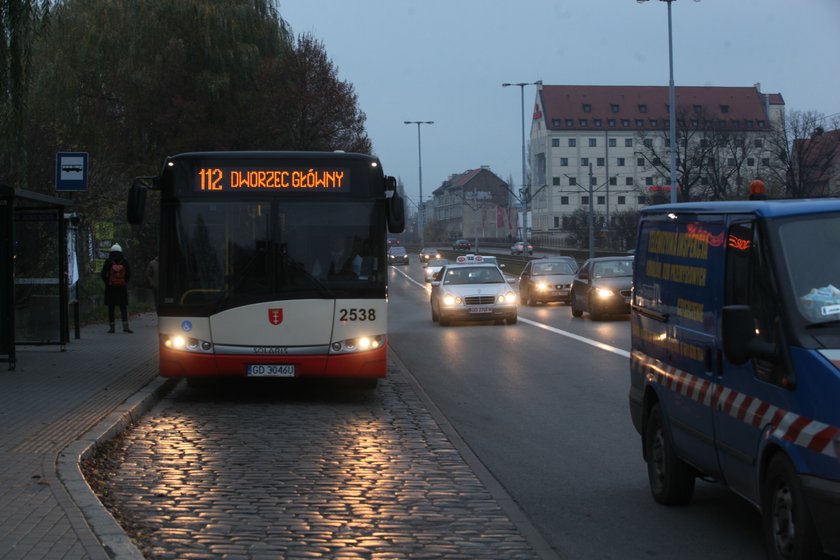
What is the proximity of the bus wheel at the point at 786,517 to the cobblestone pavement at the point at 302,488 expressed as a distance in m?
1.38

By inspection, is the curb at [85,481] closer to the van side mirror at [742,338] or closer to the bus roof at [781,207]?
the van side mirror at [742,338]

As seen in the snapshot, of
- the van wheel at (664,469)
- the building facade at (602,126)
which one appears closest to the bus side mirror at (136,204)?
the van wheel at (664,469)

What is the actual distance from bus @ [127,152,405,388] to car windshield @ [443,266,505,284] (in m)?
16.4

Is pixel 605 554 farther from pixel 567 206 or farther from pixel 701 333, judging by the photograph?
pixel 567 206

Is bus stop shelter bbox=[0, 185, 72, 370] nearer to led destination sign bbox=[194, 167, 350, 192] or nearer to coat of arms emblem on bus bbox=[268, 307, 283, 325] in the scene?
led destination sign bbox=[194, 167, 350, 192]

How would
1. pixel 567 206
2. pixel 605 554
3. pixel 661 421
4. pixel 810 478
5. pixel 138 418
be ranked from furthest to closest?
pixel 567 206 → pixel 138 418 → pixel 661 421 → pixel 605 554 → pixel 810 478

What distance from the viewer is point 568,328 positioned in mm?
27031

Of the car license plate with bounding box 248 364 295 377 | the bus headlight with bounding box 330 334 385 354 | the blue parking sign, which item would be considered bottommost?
the car license plate with bounding box 248 364 295 377

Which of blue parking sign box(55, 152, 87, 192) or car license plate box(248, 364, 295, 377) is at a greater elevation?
blue parking sign box(55, 152, 87, 192)

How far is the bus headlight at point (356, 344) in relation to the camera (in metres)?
13.4

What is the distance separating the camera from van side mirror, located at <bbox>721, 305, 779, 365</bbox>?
577 centimetres

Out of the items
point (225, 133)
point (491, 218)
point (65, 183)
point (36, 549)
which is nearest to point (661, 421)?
point (36, 549)

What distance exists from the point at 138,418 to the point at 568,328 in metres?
16.1

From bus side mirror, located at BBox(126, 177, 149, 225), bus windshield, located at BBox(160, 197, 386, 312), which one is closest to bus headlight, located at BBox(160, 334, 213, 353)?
bus windshield, located at BBox(160, 197, 386, 312)
